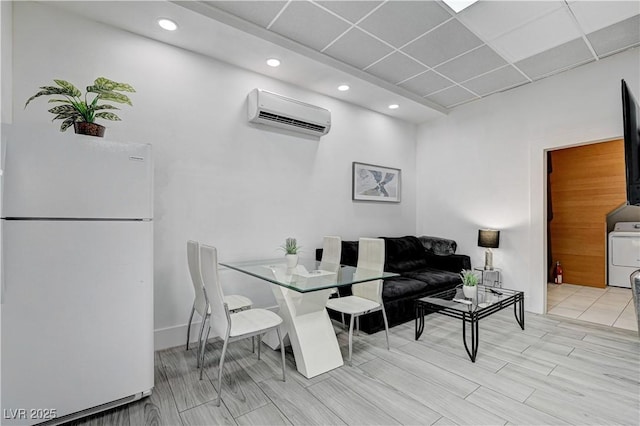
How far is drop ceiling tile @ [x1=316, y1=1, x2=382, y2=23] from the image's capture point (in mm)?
2607

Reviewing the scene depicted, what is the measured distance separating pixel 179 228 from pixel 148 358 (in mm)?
1335

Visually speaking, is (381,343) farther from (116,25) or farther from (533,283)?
(116,25)

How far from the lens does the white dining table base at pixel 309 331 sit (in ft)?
7.82

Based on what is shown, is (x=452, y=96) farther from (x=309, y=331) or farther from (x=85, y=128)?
(x=85, y=128)

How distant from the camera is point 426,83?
4.10 m

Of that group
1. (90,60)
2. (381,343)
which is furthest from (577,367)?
(90,60)

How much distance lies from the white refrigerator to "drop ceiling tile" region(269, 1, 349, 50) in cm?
184

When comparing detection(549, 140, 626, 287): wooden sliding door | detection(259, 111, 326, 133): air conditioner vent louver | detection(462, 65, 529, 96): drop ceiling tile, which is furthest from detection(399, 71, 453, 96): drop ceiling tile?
detection(549, 140, 626, 287): wooden sliding door

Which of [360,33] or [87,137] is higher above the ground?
[360,33]

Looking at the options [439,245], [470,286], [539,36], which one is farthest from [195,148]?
[439,245]

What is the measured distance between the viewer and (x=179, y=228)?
3.00m

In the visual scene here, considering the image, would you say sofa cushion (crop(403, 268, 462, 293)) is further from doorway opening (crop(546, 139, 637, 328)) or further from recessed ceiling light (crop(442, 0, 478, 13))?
recessed ceiling light (crop(442, 0, 478, 13))

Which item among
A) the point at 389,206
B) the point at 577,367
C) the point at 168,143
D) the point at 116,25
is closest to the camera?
the point at 577,367

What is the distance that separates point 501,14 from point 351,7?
1.39 m
